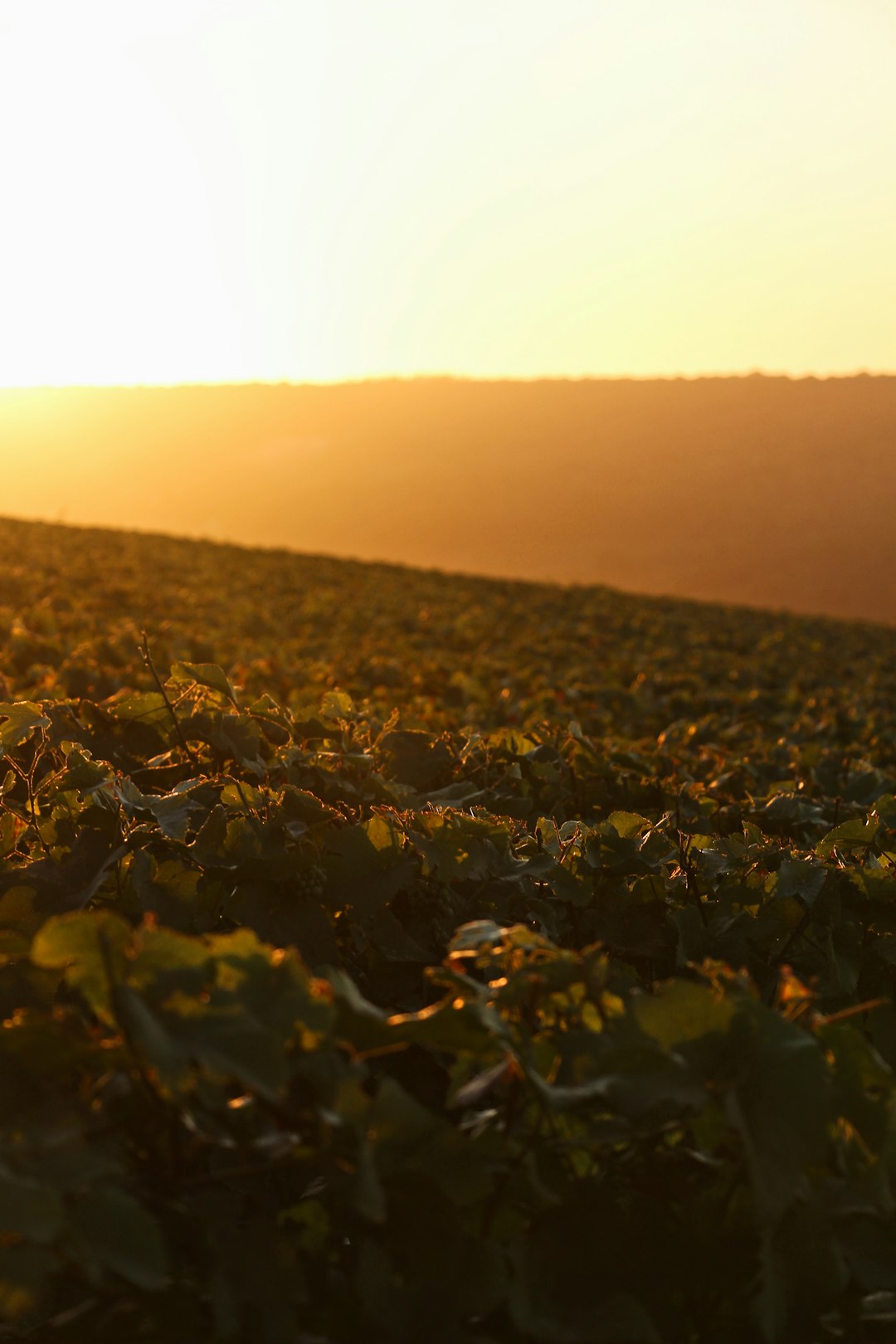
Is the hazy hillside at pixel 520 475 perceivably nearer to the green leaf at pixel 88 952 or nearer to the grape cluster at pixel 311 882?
the grape cluster at pixel 311 882

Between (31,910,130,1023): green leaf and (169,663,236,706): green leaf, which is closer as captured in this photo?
(31,910,130,1023): green leaf

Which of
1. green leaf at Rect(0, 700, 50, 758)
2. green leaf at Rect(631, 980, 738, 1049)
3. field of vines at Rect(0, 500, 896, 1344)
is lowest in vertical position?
field of vines at Rect(0, 500, 896, 1344)

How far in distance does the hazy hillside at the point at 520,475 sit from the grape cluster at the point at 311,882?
52991 mm

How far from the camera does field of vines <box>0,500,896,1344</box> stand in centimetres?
116

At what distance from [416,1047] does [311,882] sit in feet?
1.09

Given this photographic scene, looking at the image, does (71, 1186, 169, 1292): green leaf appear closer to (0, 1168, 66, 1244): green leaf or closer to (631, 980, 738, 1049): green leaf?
(0, 1168, 66, 1244): green leaf

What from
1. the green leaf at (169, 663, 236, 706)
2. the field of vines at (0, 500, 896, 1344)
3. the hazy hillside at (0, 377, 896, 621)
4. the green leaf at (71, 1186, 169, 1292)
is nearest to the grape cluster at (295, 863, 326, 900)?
the field of vines at (0, 500, 896, 1344)

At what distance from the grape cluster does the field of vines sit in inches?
0.4

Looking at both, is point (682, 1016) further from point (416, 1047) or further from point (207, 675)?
point (207, 675)

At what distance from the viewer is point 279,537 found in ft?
270

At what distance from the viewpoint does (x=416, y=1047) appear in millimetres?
1794

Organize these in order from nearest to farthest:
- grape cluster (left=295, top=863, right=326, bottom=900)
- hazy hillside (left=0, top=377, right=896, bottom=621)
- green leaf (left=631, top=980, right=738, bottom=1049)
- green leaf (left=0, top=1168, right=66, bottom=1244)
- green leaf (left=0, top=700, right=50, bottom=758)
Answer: green leaf (left=0, top=1168, right=66, bottom=1244) < green leaf (left=631, top=980, right=738, bottom=1049) < grape cluster (left=295, top=863, right=326, bottom=900) < green leaf (left=0, top=700, right=50, bottom=758) < hazy hillside (left=0, top=377, right=896, bottom=621)

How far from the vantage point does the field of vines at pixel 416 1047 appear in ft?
3.79

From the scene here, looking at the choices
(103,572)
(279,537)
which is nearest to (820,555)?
(279,537)
